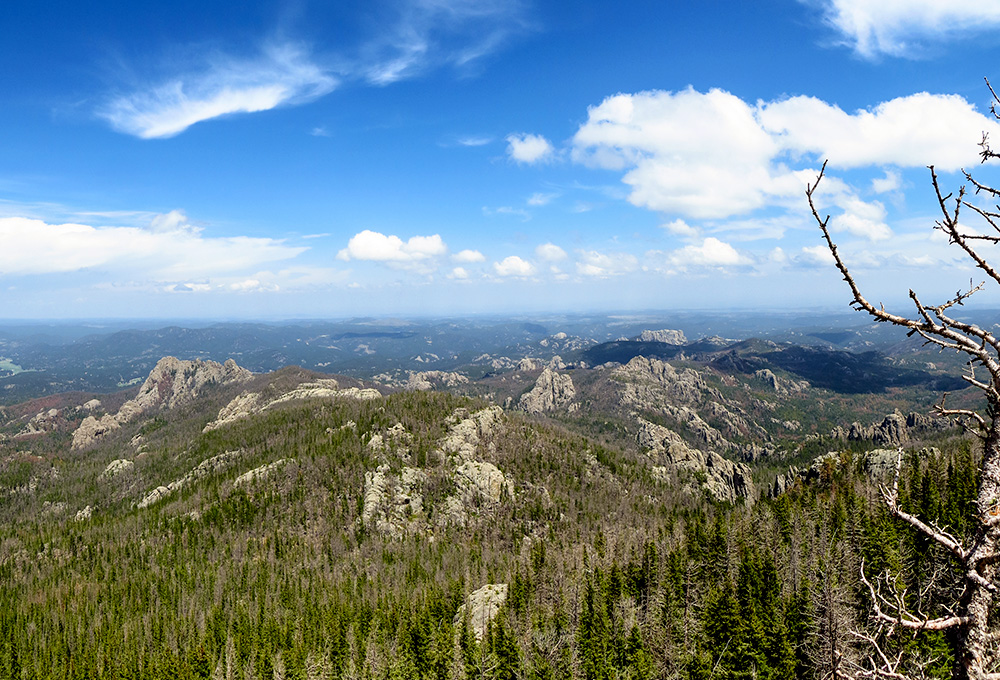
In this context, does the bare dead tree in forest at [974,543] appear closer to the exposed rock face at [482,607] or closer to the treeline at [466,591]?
the treeline at [466,591]

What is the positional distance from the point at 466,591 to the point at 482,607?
1803 cm

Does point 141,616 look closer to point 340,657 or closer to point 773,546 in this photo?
point 340,657

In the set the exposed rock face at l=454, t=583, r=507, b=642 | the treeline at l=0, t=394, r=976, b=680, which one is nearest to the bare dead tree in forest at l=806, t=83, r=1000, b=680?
the treeline at l=0, t=394, r=976, b=680

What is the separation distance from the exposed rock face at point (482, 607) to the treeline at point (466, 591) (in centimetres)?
256

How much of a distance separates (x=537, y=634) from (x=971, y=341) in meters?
95.7

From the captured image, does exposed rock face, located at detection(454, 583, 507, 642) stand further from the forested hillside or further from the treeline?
the treeline

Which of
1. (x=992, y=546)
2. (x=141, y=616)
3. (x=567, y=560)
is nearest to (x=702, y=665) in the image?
(x=992, y=546)

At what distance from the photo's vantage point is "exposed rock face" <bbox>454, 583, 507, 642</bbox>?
10211 cm

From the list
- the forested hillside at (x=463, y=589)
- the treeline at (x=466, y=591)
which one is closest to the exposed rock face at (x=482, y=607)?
the forested hillside at (x=463, y=589)

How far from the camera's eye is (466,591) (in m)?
125

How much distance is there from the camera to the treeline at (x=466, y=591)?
68000mm

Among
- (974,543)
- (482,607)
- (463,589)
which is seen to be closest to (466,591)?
(463,589)

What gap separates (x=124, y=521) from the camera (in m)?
198

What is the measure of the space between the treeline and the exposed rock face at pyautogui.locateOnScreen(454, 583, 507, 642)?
256 centimetres
